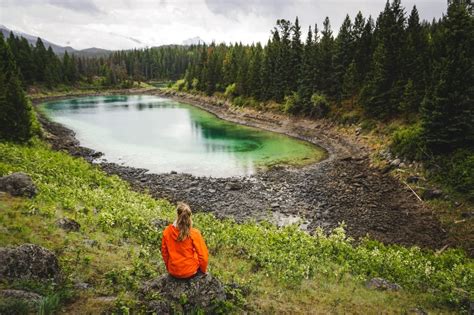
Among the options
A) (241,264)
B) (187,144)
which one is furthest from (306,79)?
(241,264)

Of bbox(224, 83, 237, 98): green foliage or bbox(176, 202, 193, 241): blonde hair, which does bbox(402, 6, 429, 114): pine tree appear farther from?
bbox(224, 83, 237, 98): green foliage

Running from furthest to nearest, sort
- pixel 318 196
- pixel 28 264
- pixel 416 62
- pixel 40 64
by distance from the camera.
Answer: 1. pixel 40 64
2. pixel 416 62
3. pixel 318 196
4. pixel 28 264

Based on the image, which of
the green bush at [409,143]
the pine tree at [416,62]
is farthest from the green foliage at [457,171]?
the pine tree at [416,62]

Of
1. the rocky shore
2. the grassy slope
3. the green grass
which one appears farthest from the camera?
the rocky shore

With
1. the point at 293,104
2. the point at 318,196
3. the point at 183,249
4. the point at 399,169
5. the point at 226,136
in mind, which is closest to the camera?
the point at 183,249

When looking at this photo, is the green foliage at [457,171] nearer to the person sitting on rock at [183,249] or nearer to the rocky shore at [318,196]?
the rocky shore at [318,196]

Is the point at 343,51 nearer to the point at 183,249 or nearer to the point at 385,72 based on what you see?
the point at 385,72

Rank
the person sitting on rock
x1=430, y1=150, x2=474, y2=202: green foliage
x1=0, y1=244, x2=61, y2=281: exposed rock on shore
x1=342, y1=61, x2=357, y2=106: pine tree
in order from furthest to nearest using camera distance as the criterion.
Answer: x1=342, y1=61, x2=357, y2=106: pine tree, x1=430, y1=150, x2=474, y2=202: green foliage, x1=0, y1=244, x2=61, y2=281: exposed rock on shore, the person sitting on rock

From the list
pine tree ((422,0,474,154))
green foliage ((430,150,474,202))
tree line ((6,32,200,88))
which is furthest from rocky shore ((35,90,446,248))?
tree line ((6,32,200,88))

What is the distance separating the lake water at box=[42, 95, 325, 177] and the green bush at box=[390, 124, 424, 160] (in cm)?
924

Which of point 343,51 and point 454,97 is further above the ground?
point 343,51

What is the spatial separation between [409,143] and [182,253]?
30.1m

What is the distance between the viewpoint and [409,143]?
104ft

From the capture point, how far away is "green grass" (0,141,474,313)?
370 inches
